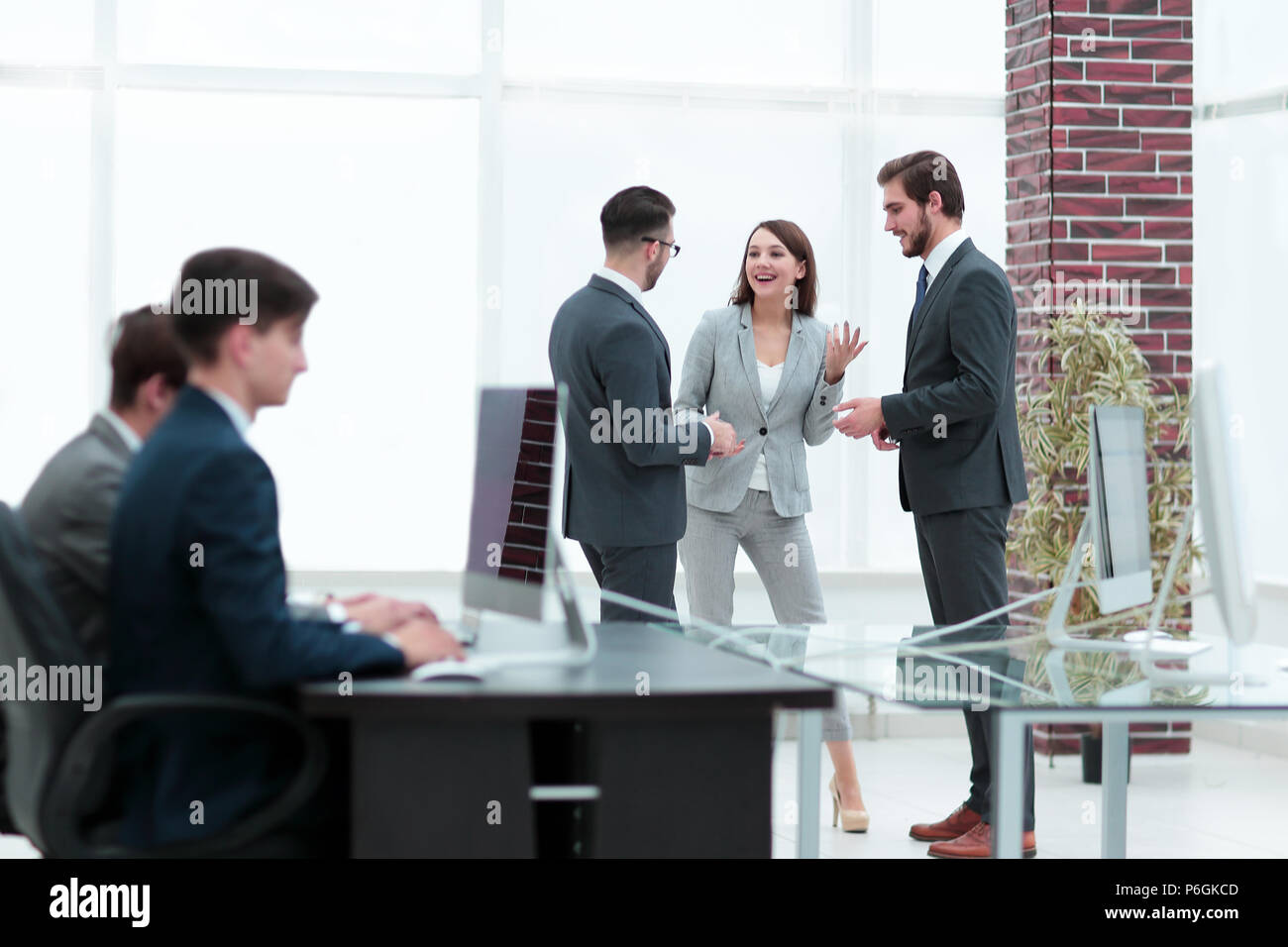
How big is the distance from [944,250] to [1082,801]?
1.97 m

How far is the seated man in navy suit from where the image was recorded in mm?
1882

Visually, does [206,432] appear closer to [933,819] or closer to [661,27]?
[933,819]

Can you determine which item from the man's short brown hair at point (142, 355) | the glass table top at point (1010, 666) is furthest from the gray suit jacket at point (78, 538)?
the glass table top at point (1010, 666)

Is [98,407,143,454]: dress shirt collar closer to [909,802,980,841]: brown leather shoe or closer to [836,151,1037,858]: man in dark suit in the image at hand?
[836,151,1037,858]: man in dark suit

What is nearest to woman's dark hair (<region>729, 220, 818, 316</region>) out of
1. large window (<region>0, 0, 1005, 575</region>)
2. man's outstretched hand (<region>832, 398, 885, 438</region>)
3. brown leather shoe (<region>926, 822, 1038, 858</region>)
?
man's outstretched hand (<region>832, 398, 885, 438</region>)

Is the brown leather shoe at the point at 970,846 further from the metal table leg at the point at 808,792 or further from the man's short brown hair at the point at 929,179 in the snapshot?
the man's short brown hair at the point at 929,179

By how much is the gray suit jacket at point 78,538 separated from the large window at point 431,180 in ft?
11.4

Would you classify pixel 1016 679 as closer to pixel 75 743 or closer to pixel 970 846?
pixel 75 743

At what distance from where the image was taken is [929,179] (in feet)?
12.5

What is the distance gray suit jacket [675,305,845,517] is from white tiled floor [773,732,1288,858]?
2.96 feet

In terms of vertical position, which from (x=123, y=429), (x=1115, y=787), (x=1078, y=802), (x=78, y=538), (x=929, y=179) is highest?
(x=929, y=179)

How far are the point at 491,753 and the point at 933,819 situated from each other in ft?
9.19

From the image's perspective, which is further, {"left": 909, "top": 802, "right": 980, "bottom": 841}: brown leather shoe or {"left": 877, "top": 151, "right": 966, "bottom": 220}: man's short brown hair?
{"left": 909, "top": 802, "right": 980, "bottom": 841}: brown leather shoe

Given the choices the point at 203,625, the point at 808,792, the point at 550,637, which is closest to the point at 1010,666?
the point at 808,792
